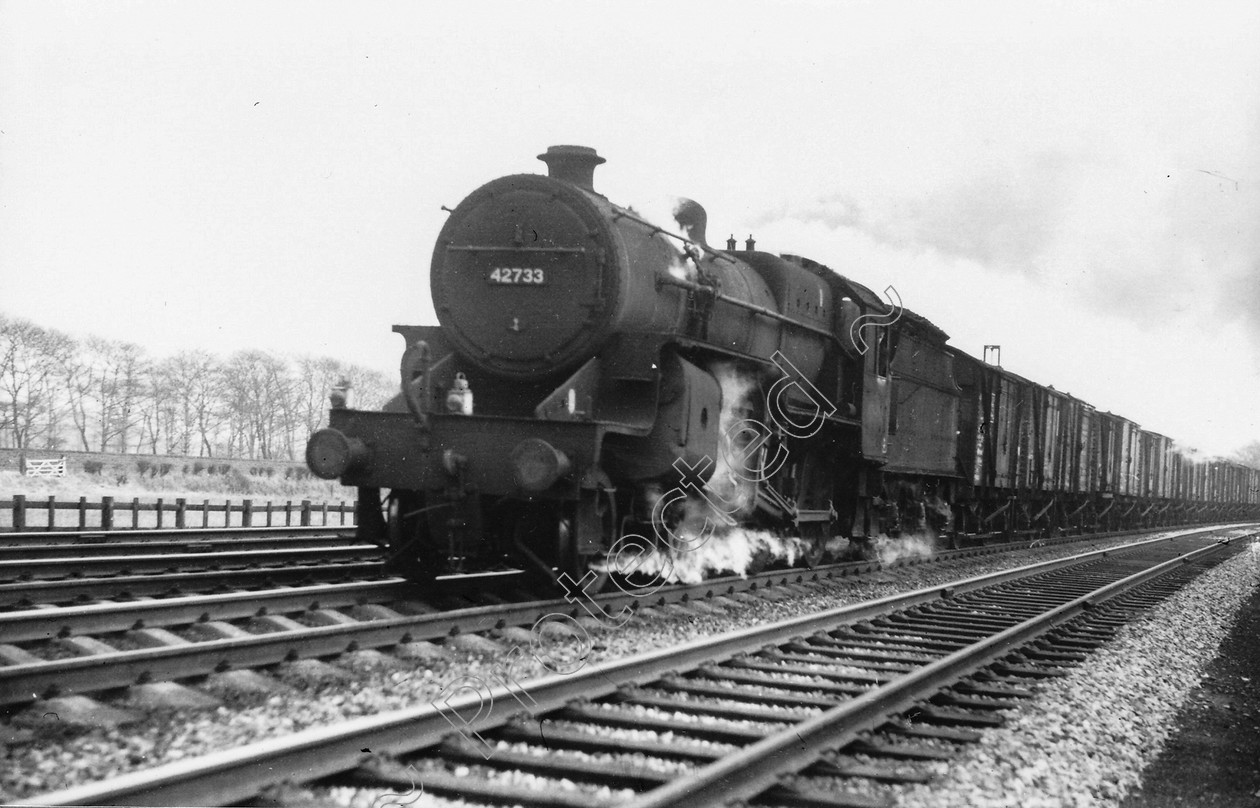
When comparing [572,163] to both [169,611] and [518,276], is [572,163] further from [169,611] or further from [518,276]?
[169,611]

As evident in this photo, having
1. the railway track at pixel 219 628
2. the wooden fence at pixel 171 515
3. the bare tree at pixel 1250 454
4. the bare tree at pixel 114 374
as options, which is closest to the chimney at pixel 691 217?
the railway track at pixel 219 628

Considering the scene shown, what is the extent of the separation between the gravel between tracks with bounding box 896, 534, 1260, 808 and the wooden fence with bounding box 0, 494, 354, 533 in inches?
472

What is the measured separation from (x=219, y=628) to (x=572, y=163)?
14.9ft

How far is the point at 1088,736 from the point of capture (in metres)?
4.91

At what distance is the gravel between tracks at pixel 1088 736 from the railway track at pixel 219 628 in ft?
10.4

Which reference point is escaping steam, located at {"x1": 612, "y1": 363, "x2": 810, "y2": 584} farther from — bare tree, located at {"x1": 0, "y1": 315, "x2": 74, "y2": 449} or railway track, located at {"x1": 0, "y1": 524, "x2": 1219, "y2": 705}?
bare tree, located at {"x1": 0, "y1": 315, "x2": 74, "y2": 449}

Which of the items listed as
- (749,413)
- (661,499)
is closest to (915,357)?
(749,413)

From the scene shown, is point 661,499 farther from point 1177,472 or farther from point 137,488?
point 1177,472

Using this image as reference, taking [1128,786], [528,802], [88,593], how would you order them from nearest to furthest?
1. [528,802]
2. [1128,786]
3. [88,593]

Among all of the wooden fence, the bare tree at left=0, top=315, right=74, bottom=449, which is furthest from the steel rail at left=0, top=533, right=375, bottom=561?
the bare tree at left=0, top=315, right=74, bottom=449

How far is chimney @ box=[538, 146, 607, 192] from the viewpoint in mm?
8711

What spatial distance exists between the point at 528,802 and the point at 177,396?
40443 millimetres

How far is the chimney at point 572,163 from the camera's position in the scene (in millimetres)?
8711

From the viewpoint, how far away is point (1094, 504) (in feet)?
98.3
